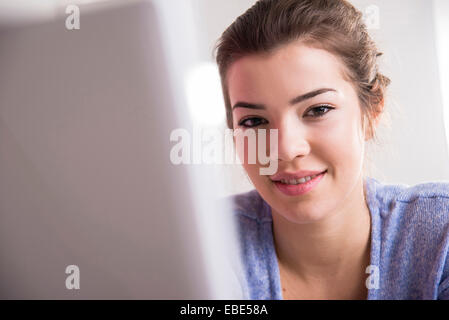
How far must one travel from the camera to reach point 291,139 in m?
0.67

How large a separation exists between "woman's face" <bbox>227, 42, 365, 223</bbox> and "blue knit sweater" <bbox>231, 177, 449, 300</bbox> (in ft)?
0.31

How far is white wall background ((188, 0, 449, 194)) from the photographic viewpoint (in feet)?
2.35

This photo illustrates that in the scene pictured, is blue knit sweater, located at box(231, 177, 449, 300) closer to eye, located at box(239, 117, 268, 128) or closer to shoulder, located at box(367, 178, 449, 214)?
shoulder, located at box(367, 178, 449, 214)

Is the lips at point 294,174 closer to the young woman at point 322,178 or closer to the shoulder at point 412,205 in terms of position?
the young woman at point 322,178

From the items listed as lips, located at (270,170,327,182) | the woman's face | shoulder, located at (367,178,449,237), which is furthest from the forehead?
shoulder, located at (367,178,449,237)

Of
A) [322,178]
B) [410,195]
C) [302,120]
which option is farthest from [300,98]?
[410,195]

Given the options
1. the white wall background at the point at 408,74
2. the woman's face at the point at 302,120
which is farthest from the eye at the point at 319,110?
the white wall background at the point at 408,74

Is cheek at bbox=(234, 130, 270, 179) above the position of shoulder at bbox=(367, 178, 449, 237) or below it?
above

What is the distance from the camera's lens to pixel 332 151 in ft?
2.27

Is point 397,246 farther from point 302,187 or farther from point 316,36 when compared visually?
point 316,36
